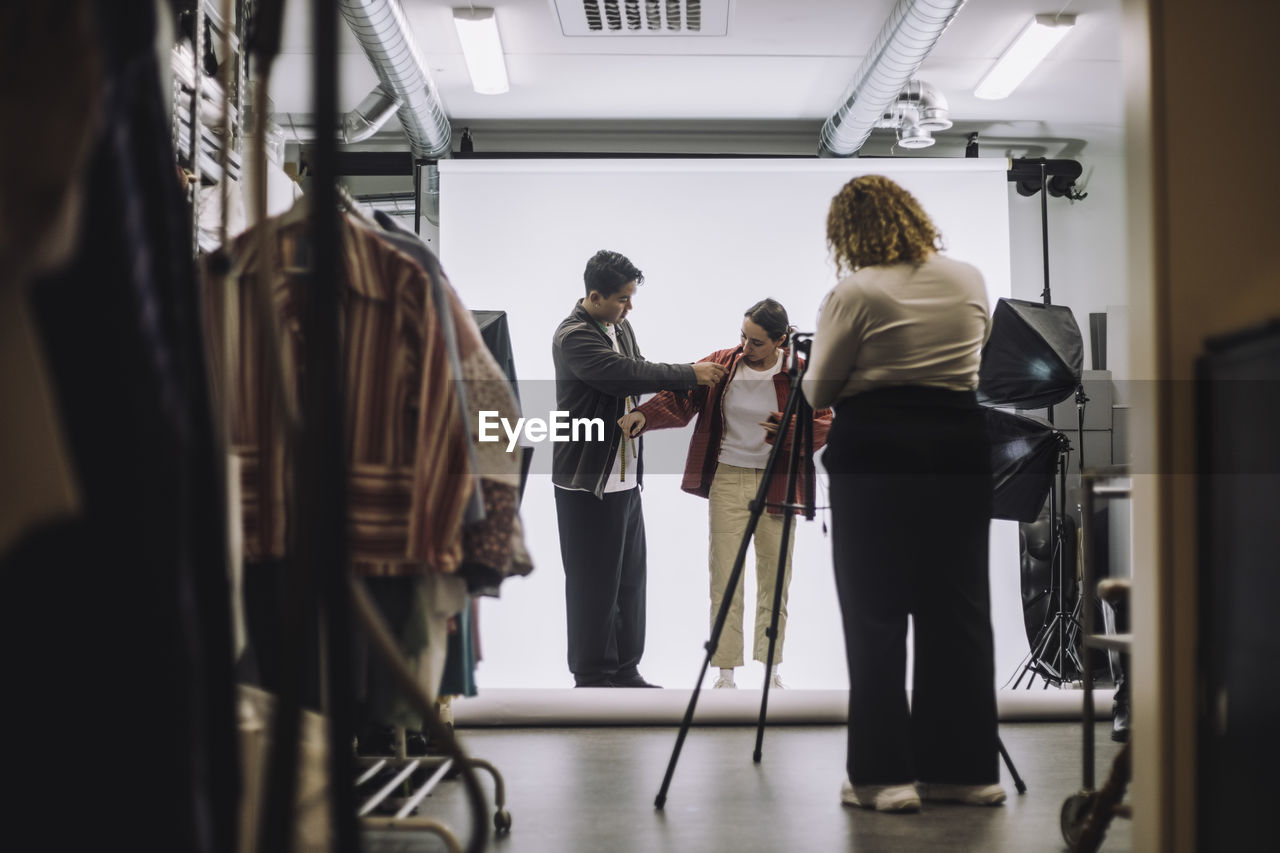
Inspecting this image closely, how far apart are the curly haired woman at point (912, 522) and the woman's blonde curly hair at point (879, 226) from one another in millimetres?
21

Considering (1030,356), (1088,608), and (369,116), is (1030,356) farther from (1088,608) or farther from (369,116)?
(369,116)

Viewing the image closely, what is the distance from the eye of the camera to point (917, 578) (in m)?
2.11

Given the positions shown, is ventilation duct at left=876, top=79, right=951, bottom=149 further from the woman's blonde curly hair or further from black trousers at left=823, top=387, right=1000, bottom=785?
black trousers at left=823, top=387, right=1000, bottom=785

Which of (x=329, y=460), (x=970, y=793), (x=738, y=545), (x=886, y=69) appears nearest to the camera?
(x=329, y=460)

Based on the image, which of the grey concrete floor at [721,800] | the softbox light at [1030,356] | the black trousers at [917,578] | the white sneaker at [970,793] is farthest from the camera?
the softbox light at [1030,356]

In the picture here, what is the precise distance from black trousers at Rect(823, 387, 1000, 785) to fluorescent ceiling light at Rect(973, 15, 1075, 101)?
8.72 ft

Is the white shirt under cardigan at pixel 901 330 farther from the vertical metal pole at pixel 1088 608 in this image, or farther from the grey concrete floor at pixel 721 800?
the grey concrete floor at pixel 721 800

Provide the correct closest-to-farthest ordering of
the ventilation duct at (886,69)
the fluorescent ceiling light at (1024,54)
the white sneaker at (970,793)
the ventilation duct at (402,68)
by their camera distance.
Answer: the white sneaker at (970,793), the ventilation duct at (402,68), the ventilation duct at (886,69), the fluorescent ceiling light at (1024,54)

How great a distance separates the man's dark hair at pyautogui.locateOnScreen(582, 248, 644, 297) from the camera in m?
3.69

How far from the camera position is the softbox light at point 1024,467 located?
3.77 m

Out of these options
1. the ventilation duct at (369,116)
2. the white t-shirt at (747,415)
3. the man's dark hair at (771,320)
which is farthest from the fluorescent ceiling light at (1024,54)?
the ventilation duct at (369,116)

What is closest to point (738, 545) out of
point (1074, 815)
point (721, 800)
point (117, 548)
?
point (721, 800)

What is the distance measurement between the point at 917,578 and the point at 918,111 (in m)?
3.01

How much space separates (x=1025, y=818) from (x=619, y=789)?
0.96m
